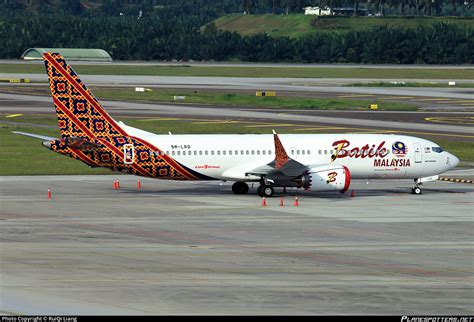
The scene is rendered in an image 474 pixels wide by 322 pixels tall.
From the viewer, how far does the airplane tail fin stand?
60625 mm

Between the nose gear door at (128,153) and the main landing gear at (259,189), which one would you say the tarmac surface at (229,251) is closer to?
the main landing gear at (259,189)

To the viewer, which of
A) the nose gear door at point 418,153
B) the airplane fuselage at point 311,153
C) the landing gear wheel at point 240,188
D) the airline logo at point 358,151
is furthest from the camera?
the nose gear door at point 418,153

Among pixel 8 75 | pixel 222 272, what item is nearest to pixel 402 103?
pixel 8 75

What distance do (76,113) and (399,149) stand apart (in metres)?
20.0

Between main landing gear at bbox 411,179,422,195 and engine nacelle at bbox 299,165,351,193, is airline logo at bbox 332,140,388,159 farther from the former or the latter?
main landing gear at bbox 411,179,422,195

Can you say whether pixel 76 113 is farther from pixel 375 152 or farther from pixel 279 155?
pixel 375 152

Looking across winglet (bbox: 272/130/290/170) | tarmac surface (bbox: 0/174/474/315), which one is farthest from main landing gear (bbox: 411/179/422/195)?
winglet (bbox: 272/130/290/170)

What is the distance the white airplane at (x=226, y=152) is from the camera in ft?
199

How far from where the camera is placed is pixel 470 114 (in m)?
120

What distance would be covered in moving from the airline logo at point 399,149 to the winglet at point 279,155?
7.42 meters

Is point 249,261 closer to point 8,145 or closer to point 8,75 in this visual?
point 8,145

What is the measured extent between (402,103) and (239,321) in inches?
4176

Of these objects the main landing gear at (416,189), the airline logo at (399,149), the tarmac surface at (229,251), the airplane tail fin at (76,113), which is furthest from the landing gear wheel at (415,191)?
the airplane tail fin at (76,113)

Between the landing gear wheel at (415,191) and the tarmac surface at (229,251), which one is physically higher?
the tarmac surface at (229,251)
